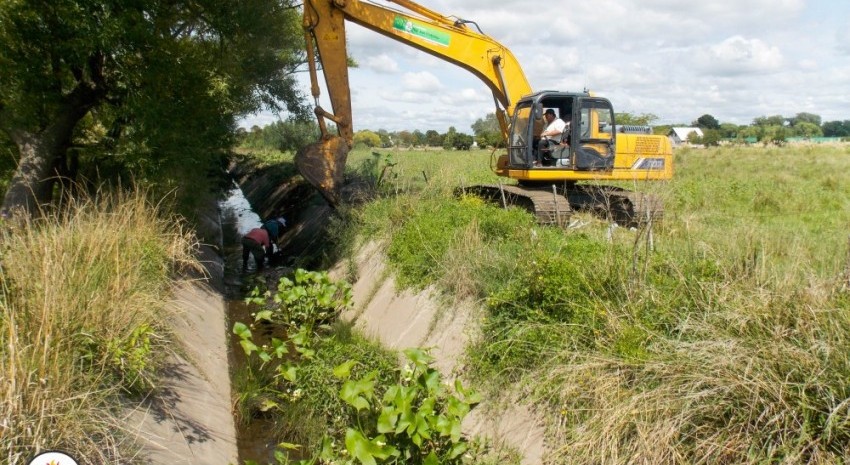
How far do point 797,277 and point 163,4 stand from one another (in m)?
9.26

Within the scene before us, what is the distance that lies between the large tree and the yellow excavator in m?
1.45

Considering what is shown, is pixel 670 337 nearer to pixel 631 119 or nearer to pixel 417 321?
pixel 417 321

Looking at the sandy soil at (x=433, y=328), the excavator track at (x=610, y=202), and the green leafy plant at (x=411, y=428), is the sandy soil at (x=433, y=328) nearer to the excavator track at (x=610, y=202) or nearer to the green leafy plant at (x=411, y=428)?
the green leafy plant at (x=411, y=428)

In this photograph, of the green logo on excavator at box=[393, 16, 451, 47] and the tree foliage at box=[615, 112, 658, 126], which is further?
the tree foliage at box=[615, 112, 658, 126]

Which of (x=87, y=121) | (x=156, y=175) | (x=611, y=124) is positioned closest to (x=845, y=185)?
(x=611, y=124)

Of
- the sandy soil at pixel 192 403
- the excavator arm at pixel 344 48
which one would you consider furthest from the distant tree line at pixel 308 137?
the sandy soil at pixel 192 403

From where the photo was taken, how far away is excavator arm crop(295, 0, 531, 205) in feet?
38.9

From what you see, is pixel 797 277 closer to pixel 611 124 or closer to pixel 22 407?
pixel 22 407

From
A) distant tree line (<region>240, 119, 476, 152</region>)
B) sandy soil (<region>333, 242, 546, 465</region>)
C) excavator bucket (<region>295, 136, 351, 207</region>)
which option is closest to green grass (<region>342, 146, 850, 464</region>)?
sandy soil (<region>333, 242, 546, 465</region>)

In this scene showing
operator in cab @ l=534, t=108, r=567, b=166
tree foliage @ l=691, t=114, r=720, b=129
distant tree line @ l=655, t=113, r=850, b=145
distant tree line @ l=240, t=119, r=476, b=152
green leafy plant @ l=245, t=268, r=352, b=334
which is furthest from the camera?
tree foliage @ l=691, t=114, r=720, b=129

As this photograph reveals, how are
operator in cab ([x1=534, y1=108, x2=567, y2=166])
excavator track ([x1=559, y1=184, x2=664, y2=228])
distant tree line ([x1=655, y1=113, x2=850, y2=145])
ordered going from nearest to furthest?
excavator track ([x1=559, y1=184, x2=664, y2=228])
operator in cab ([x1=534, y1=108, x2=567, y2=166])
distant tree line ([x1=655, y1=113, x2=850, y2=145])

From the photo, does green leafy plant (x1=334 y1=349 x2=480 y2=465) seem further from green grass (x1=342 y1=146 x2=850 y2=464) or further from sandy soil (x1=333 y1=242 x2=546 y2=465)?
green grass (x1=342 y1=146 x2=850 y2=464)

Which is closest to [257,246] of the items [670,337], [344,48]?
[344,48]

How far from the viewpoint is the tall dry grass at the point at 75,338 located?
3766 mm
